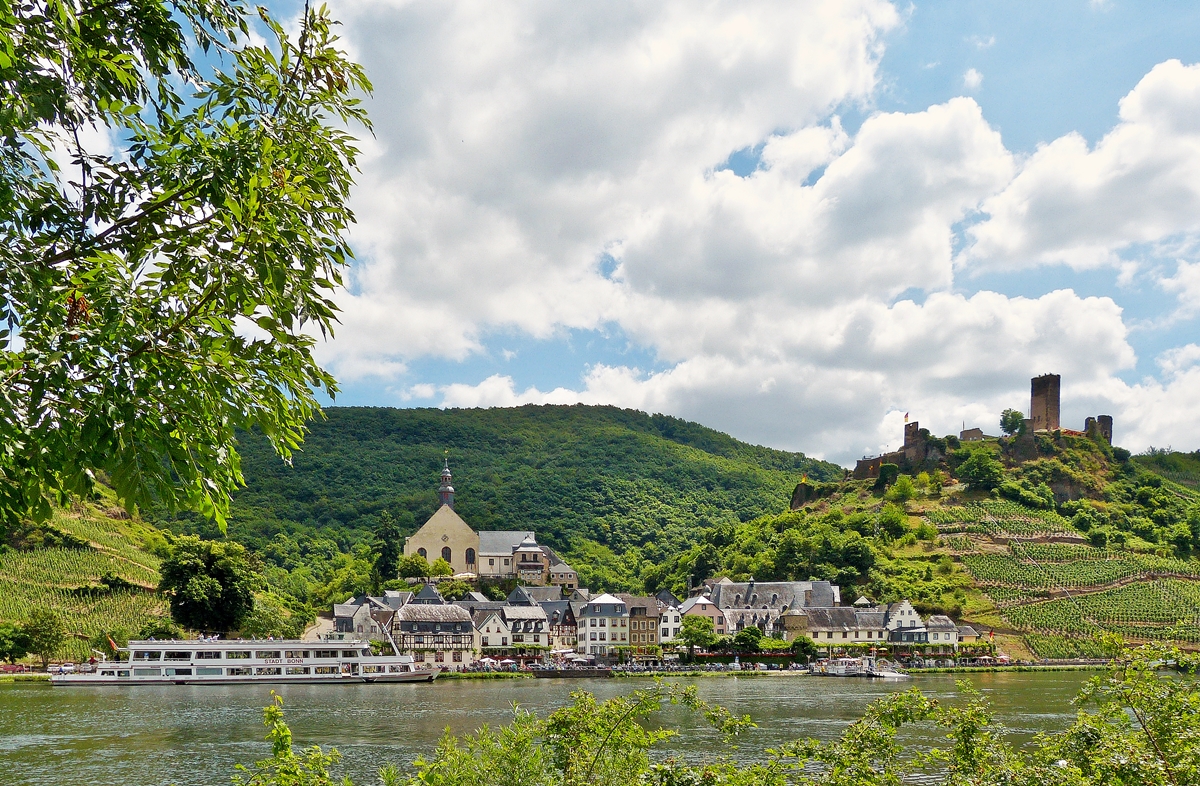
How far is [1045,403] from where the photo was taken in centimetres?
13400

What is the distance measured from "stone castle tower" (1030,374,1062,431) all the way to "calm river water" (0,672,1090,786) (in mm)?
71139

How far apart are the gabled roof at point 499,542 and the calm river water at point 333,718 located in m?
40.1

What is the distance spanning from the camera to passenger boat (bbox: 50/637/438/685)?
68438 mm

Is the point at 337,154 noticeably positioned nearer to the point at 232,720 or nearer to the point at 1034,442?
the point at 232,720

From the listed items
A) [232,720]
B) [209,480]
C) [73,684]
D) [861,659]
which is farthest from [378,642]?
[209,480]

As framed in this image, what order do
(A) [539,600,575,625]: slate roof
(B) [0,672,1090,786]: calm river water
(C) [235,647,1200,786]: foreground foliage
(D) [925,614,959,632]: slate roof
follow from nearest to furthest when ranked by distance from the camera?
(C) [235,647,1200,786]: foreground foliage, (B) [0,672,1090,786]: calm river water, (D) [925,614,959,632]: slate roof, (A) [539,600,575,625]: slate roof

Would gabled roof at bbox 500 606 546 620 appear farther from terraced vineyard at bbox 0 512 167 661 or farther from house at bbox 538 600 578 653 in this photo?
terraced vineyard at bbox 0 512 167 661

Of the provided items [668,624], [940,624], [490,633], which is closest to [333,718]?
[490,633]

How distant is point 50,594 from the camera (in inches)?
3049

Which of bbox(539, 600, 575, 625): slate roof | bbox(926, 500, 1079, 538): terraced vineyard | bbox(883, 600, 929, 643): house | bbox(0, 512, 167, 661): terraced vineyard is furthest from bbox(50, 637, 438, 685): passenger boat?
bbox(926, 500, 1079, 538): terraced vineyard

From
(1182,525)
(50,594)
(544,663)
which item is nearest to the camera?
(50,594)

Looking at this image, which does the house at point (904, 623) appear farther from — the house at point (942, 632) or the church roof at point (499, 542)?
the church roof at point (499, 542)

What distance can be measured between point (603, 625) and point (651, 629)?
15.7ft

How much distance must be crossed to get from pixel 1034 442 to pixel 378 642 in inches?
3668
